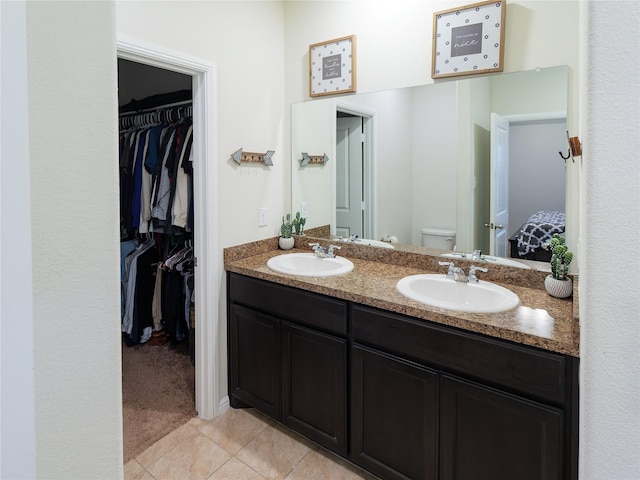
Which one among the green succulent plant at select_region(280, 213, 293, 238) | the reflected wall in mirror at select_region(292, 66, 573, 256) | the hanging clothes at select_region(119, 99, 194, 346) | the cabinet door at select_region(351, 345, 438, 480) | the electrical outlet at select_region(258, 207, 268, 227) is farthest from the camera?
the hanging clothes at select_region(119, 99, 194, 346)

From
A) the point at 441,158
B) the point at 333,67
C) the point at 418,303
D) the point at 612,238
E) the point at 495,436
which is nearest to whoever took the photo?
the point at 612,238

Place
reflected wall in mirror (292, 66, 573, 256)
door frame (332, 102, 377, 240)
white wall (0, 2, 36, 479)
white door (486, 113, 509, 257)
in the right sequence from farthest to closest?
door frame (332, 102, 377, 240) < white door (486, 113, 509, 257) < reflected wall in mirror (292, 66, 573, 256) < white wall (0, 2, 36, 479)

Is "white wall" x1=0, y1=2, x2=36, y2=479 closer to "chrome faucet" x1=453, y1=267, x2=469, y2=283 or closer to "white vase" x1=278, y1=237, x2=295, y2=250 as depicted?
"chrome faucet" x1=453, y1=267, x2=469, y2=283

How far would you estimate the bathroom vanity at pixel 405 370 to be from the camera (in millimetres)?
1307

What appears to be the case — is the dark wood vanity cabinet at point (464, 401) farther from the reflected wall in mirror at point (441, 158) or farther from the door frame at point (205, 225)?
the door frame at point (205, 225)

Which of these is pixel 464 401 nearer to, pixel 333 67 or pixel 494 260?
pixel 494 260

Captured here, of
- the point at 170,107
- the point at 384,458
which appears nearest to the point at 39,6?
the point at 384,458

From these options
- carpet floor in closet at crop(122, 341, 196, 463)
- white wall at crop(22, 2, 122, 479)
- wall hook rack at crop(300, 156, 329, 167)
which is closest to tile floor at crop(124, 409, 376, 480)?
carpet floor in closet at crop(122, 341, 196, 463)

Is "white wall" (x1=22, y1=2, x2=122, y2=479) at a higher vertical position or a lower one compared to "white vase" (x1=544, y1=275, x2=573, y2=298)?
higher

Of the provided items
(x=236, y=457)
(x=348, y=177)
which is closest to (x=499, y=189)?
(x=348, y=177)

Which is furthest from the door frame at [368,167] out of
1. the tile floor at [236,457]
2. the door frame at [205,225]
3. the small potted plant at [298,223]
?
the tile floor at [236,457]

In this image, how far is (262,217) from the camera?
2508 millimetres

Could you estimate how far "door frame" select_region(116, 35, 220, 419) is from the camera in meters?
2.08

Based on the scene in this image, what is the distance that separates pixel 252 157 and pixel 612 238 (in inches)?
76.6
